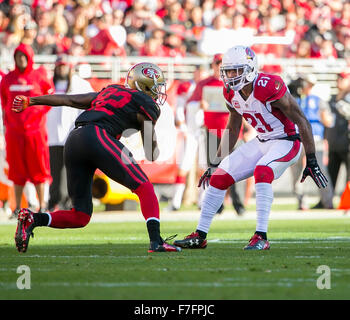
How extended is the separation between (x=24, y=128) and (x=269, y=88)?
205 inches

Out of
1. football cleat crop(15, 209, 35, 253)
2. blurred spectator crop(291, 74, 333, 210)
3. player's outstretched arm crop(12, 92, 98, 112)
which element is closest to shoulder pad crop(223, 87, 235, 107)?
player's outstretched arm crop(12, 92, 98, 112)

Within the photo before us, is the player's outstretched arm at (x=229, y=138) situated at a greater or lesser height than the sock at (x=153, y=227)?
greater

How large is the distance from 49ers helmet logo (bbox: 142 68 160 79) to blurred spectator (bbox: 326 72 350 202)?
7092 mm

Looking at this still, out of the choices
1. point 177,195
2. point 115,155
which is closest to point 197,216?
point 177,195

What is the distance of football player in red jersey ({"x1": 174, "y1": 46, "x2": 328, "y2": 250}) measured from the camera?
299 inches

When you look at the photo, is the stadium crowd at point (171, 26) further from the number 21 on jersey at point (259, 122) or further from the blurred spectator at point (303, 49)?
the number 21 on jersey at point (259, 122)

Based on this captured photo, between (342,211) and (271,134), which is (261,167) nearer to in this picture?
(271,134)

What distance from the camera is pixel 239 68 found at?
7.68 meters

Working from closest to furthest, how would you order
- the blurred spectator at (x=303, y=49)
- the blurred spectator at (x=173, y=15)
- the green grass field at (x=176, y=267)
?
1. the green grass field at (x=176, y=267)
2. the blurred spectator at (x=303, y=49)
3. the blurred spectator at (x=173, y=15)

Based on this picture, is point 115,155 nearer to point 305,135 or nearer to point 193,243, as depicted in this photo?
point 193,243

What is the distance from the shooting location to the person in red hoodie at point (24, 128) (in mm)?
11844

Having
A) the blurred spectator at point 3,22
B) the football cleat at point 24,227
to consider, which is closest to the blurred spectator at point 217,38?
the blurred spectator at point 3,22

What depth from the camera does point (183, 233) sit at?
371 inches
